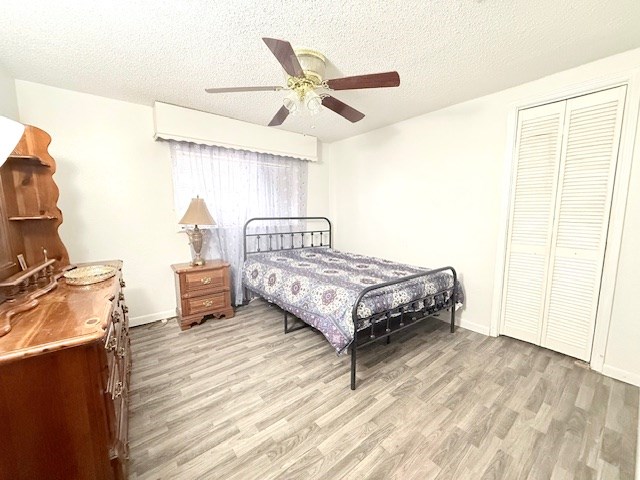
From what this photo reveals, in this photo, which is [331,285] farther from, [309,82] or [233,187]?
[233,187]

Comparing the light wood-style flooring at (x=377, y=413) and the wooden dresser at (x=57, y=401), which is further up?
Answer: the wooden dresser at (x=57, y=401)

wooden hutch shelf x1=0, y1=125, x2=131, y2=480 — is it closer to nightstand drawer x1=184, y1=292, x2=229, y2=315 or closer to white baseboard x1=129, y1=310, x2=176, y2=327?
nightstand drawer x1=184, y1=292, x2=229, y2=315

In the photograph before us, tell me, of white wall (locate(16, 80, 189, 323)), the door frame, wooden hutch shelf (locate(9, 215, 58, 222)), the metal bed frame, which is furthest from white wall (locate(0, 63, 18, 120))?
the door frame

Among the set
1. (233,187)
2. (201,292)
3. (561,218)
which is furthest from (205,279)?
(561,218)

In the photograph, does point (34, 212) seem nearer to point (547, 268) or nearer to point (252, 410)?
point (252, 410)

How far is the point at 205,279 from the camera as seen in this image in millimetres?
Result: 2961

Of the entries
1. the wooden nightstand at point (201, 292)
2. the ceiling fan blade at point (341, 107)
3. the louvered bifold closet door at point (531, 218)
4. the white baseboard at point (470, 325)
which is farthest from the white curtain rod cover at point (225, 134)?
the white baseboard at point (470, 325)

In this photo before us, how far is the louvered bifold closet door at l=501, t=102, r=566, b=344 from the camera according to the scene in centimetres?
229

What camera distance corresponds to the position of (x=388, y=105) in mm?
2816

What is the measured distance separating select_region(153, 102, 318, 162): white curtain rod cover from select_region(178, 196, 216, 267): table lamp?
729 millimetres

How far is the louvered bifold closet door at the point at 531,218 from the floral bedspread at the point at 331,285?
1.73ft

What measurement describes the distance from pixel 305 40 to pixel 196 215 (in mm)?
2014

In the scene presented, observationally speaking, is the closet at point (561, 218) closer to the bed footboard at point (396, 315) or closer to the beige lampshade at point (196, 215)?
the bed footboard at point (396, 315)

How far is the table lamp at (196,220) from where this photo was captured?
2.84 m
